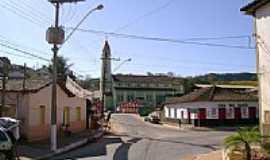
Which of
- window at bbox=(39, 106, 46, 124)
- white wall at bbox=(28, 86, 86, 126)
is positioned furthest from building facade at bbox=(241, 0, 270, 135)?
window at bbox=(39, 106, 46, 124)

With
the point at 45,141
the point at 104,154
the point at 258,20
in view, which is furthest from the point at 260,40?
the point at 45,141

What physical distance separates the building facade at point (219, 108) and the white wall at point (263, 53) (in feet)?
Result: 105

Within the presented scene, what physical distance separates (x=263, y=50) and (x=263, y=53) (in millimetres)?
133

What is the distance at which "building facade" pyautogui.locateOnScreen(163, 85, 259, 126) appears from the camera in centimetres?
5525

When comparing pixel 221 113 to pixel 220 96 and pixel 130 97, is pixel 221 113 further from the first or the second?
pixel 130 97

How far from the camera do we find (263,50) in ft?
74.5

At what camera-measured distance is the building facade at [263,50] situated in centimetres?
2250

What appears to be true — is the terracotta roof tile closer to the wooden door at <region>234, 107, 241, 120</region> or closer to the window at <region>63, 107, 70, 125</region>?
the wooden door at <region>234, 107, 241, 120</region>

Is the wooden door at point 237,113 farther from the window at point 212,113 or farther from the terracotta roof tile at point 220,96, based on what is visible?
the window at point 212,113

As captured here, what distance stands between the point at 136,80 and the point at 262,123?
9451cm

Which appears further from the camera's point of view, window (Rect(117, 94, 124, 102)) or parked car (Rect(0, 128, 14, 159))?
window (Rect(117, 94, 124, 102))

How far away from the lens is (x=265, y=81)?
22797 mm

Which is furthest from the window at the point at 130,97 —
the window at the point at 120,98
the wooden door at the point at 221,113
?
the wooden door at the point at 221,113

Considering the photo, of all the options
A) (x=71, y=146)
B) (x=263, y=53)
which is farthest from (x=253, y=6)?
(x=71, y=146)
